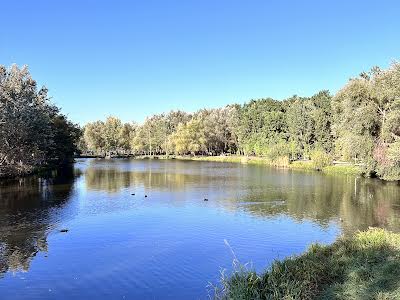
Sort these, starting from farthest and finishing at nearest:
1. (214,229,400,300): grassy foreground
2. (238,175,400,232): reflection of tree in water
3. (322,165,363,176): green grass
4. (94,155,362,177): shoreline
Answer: (94,155,362,177): shoreline, (322,165,363,176): green grass, (238,175,400,232): reflection of tree in water, (214,229,400,300): grassy foreground

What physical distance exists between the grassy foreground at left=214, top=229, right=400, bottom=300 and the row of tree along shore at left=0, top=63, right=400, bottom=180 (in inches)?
1301

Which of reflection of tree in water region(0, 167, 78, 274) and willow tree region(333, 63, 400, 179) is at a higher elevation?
willow tree region(333, 63, 400, 179)

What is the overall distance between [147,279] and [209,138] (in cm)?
11504

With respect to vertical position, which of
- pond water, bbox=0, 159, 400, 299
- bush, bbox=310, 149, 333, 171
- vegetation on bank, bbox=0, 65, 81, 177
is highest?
vegetation on bank, bbox=0, 65, 81, 177

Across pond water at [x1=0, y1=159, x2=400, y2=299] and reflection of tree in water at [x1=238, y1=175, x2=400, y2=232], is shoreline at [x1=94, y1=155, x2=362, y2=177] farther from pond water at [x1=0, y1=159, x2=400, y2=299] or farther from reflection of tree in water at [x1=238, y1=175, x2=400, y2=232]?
pond water at [x1=0, y1=159, x2=400, y2=299]

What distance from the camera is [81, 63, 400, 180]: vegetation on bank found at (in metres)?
51.5

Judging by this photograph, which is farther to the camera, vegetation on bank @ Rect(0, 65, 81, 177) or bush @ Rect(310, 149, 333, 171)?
bush @ Rect(310, 149, 333, 171)

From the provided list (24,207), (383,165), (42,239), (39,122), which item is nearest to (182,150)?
(39,122)

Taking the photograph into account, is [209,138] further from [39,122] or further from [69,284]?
[69,284]

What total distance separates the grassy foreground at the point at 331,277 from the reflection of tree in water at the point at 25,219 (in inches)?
481

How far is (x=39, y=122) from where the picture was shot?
62.0 m

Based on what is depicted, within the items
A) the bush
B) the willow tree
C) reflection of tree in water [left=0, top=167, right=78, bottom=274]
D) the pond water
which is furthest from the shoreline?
reflection of tree in water [left=0, top=167, right=78, bottom=274]

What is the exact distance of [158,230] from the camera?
92.4ft

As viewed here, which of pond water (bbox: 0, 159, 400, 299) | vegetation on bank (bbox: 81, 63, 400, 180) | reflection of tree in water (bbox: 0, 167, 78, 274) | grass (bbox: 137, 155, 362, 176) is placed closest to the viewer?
pond water (bbox: 0, 159, 400, 299)
